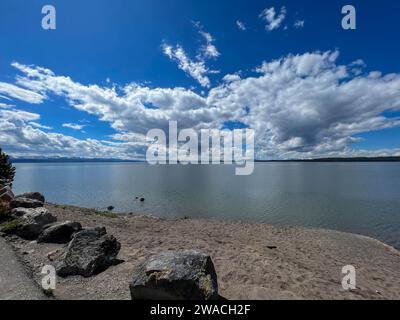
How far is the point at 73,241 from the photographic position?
30.2 feet

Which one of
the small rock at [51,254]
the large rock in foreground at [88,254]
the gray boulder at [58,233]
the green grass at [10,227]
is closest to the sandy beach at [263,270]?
the small rock at [51,254]

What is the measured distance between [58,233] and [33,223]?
208 cm

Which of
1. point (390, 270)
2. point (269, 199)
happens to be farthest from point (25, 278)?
point (269, 199)

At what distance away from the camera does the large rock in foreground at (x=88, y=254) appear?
335 inches

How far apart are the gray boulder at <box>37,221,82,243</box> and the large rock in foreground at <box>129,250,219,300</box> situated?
7.67 m

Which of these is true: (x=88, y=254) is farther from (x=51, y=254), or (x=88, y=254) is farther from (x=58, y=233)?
(x=58, y=233)

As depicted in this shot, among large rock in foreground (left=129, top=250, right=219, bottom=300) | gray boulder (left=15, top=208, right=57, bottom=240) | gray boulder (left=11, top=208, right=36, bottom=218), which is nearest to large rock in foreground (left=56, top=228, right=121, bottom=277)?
large rock in foreground (left=129, top=250, right=219, bottom=300)

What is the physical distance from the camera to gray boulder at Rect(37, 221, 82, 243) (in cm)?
1176

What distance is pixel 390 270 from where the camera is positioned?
13.5m

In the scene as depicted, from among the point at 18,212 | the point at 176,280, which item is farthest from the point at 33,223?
the point at 176,280

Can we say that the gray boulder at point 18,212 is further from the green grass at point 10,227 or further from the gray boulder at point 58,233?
the gray boulder at point 58,233

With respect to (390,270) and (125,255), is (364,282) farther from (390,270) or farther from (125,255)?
(125,255)

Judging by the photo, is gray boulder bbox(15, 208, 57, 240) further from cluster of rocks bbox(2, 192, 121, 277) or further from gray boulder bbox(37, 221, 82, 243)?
gray boulder bbox(37, 221, 82, 243)
